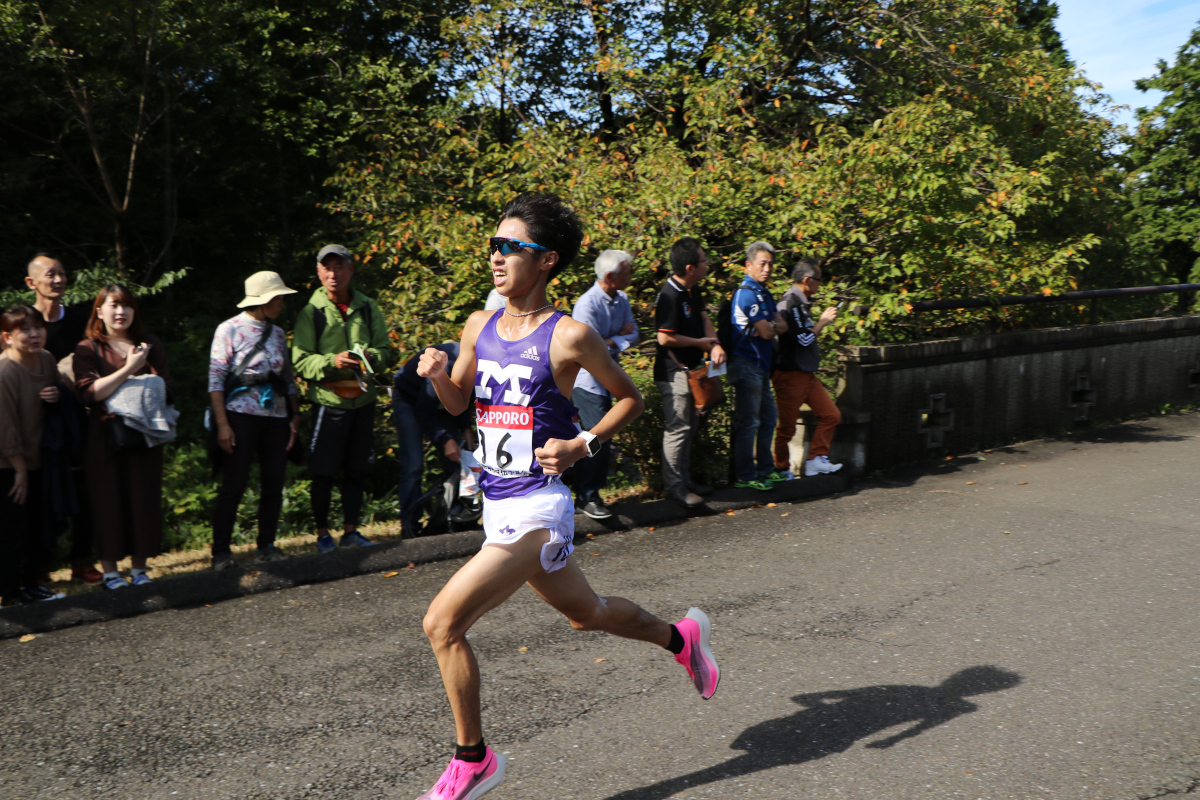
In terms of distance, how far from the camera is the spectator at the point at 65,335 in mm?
6102

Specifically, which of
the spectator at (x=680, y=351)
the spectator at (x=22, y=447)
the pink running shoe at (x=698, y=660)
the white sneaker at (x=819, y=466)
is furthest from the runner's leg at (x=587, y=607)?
the white sneaker at (x=819, y=466)

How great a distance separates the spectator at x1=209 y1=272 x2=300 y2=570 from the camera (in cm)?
633

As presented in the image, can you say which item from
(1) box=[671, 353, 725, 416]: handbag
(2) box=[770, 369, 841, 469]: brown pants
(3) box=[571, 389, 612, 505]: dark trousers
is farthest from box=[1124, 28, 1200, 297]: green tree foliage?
(3) box=[571, 389, 612, 505]: dark trousers

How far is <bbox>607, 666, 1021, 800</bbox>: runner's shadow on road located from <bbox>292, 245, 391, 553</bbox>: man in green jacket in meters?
3.36

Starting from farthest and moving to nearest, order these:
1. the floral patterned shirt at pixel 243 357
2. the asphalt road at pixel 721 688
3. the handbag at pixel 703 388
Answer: the handbag at pixel 703 388 < the floral patterned shirt at pixel 243 357 < the asphalt road at pixel 721 688

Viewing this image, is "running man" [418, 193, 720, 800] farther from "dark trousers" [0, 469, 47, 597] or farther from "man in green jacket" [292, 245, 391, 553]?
"dark trousers" [0, 469, 47, 597]

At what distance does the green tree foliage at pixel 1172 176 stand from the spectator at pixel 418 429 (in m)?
14.8

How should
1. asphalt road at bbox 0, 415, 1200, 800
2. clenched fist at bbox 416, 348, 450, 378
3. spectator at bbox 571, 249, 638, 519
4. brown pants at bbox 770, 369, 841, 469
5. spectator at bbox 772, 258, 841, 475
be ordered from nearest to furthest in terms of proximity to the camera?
clenched fist at bbox 416, 348, 450, 378
asphalt road at bbox 0, 415, 1200, 800
spectator at bbox 571, 249, 638, 519
spectator at bbox 772, 258, 841, 475
brown pants at bbox 770, 369, 841, 469

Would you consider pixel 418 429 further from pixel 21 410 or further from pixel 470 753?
pixel 470 753

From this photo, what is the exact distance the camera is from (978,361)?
9867mm

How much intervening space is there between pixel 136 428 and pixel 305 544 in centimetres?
172

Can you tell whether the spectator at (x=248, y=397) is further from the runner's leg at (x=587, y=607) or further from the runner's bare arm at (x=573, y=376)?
the runner's bare arm at (x=573, y=376)

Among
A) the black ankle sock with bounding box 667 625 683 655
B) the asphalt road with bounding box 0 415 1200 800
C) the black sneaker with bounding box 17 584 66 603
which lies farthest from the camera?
the black sneaker with bounding box 17 584 66 603

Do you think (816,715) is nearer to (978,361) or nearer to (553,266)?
(553,266)
